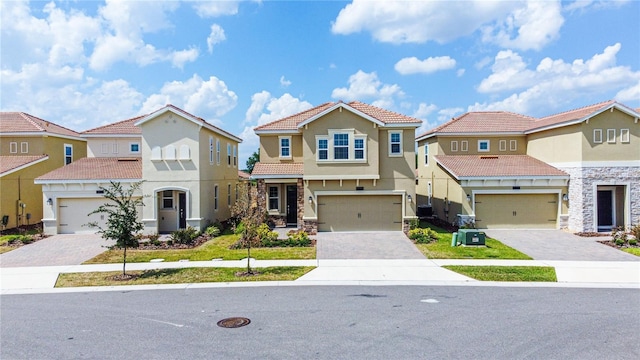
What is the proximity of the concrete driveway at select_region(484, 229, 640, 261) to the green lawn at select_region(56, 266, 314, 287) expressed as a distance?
9.95 m

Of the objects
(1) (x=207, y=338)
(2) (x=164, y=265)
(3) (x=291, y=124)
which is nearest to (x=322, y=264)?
(2) (x=164, y=265)

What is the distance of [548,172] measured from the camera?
76.4 ft

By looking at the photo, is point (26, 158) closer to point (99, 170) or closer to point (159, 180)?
point (99, 170)

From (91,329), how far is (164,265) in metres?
6.62

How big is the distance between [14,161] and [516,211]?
29688 millimetres

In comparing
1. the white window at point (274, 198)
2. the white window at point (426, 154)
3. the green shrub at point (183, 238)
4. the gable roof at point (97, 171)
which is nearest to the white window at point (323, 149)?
the white window at point (274, 198)

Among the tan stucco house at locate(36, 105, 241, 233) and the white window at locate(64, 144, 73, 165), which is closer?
the tan stucco house at locate(36, 105, 241, 233)

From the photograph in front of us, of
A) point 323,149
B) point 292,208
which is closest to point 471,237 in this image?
point 323,149

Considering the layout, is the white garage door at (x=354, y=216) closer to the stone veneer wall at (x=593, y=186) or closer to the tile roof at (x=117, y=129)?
the stone veneer wall at (x=593, y=186)

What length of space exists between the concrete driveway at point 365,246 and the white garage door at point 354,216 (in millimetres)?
445

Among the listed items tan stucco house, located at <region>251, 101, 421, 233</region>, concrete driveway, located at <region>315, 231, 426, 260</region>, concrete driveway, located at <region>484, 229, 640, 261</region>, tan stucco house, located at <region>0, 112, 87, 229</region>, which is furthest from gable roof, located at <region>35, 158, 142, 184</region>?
concrete driveway, located at <region>484, 229, 640, 261</region>

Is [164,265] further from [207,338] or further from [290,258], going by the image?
[207,338]

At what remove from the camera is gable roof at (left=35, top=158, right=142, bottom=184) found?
2262 cm

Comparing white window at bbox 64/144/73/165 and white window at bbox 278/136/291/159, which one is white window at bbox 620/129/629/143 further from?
white window at bbox 64/144/73/165
